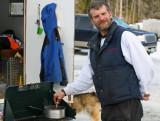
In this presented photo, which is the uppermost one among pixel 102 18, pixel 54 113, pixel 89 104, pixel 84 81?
pixel 102 18

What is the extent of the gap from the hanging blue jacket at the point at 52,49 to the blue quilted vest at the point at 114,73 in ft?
8.20

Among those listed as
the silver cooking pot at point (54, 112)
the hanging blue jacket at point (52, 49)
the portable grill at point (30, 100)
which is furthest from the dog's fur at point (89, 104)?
the silver cooking pot at point (54, 112)

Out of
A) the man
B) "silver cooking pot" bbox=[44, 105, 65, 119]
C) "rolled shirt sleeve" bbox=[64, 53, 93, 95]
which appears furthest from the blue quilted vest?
"silver cooking pot" bbox=[44, 105, 65, 119]

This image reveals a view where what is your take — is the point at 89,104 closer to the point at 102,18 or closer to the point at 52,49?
the point at 52,49

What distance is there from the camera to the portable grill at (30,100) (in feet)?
10.0

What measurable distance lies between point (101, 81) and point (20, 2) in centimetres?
544

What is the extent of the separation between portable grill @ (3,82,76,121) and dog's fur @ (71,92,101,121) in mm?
1947

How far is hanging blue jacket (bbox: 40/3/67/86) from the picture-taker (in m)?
5.20

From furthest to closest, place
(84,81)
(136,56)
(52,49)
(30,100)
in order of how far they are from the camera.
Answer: (52,49) < (30,100) < (84,81) < (136,56)

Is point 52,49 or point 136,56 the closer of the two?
point 136,56

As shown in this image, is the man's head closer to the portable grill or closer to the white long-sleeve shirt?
the white long-sleeve shirt

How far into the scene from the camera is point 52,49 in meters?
5.24

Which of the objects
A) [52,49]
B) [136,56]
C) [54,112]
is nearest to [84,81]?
[54,112]

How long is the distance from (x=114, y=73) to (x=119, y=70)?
0.17 ft
